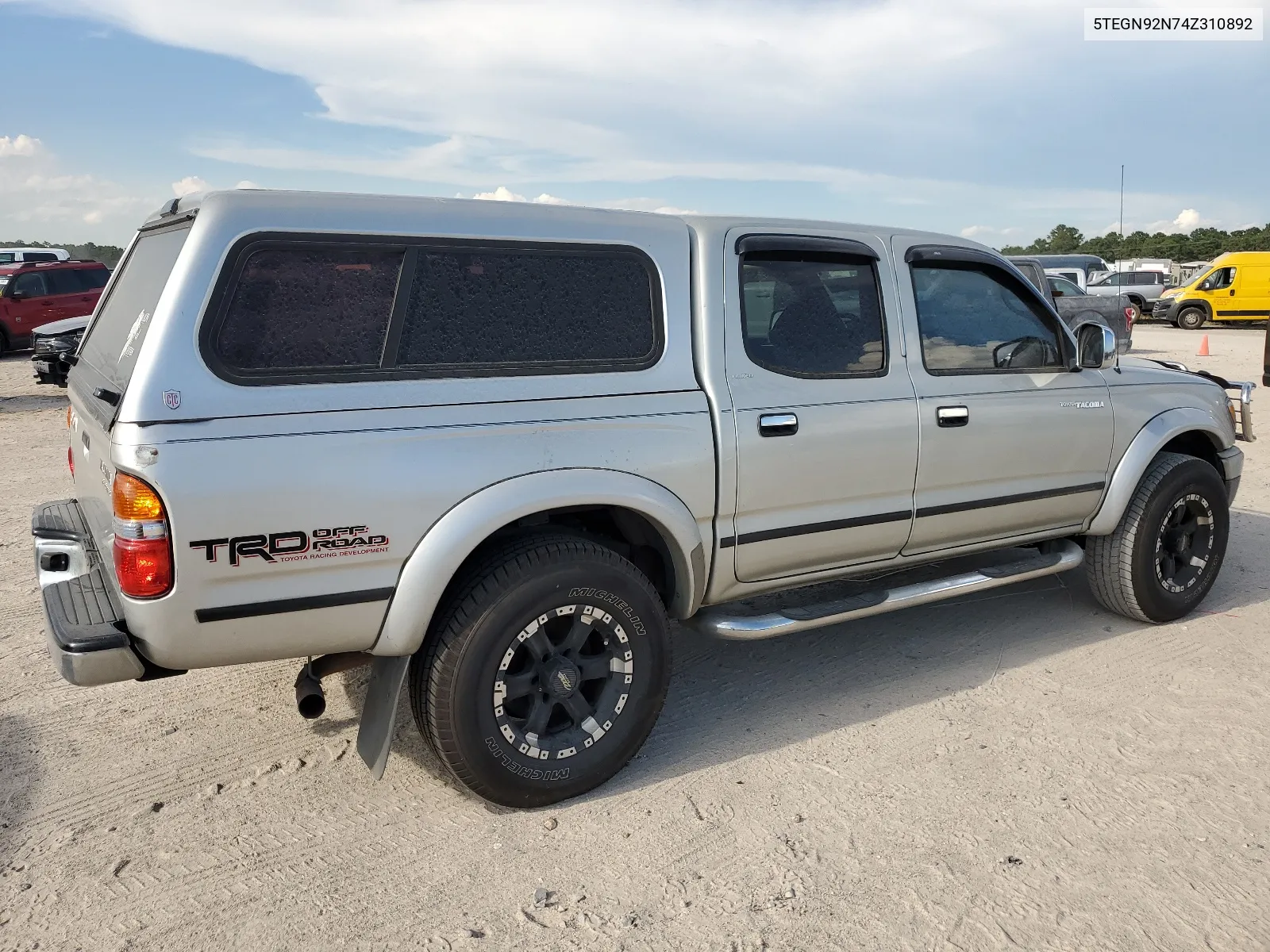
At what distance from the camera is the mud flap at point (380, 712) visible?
318cm

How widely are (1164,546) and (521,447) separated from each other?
358 centimetres

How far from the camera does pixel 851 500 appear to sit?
3.89m

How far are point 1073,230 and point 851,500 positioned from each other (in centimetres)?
6314

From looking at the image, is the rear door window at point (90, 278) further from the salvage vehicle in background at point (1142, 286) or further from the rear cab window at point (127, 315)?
the salvage vehicle in background at point (1142, 286)

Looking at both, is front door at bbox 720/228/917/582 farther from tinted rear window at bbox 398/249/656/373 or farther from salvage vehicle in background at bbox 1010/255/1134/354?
salvage vehicle in background at bbox 1010/255/1134/354

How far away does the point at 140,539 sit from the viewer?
2684 mm

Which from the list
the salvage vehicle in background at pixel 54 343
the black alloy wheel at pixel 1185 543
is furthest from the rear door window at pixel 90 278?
the black alloy wheel at pixel 1185 543

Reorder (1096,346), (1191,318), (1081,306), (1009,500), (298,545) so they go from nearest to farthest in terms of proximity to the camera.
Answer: (298,545), (1009,500), (1096,346), (1081,306), (1191,318)

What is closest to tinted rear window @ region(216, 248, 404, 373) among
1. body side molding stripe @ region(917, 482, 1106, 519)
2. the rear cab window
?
the rear cab window

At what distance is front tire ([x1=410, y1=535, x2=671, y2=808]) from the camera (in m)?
3.13

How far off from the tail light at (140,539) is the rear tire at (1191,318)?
3050 centimetres

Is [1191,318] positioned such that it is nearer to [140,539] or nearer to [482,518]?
[482,518]

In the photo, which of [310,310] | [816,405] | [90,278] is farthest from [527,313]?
[90,278]

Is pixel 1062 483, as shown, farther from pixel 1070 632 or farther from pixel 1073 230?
pixel 1073 230
